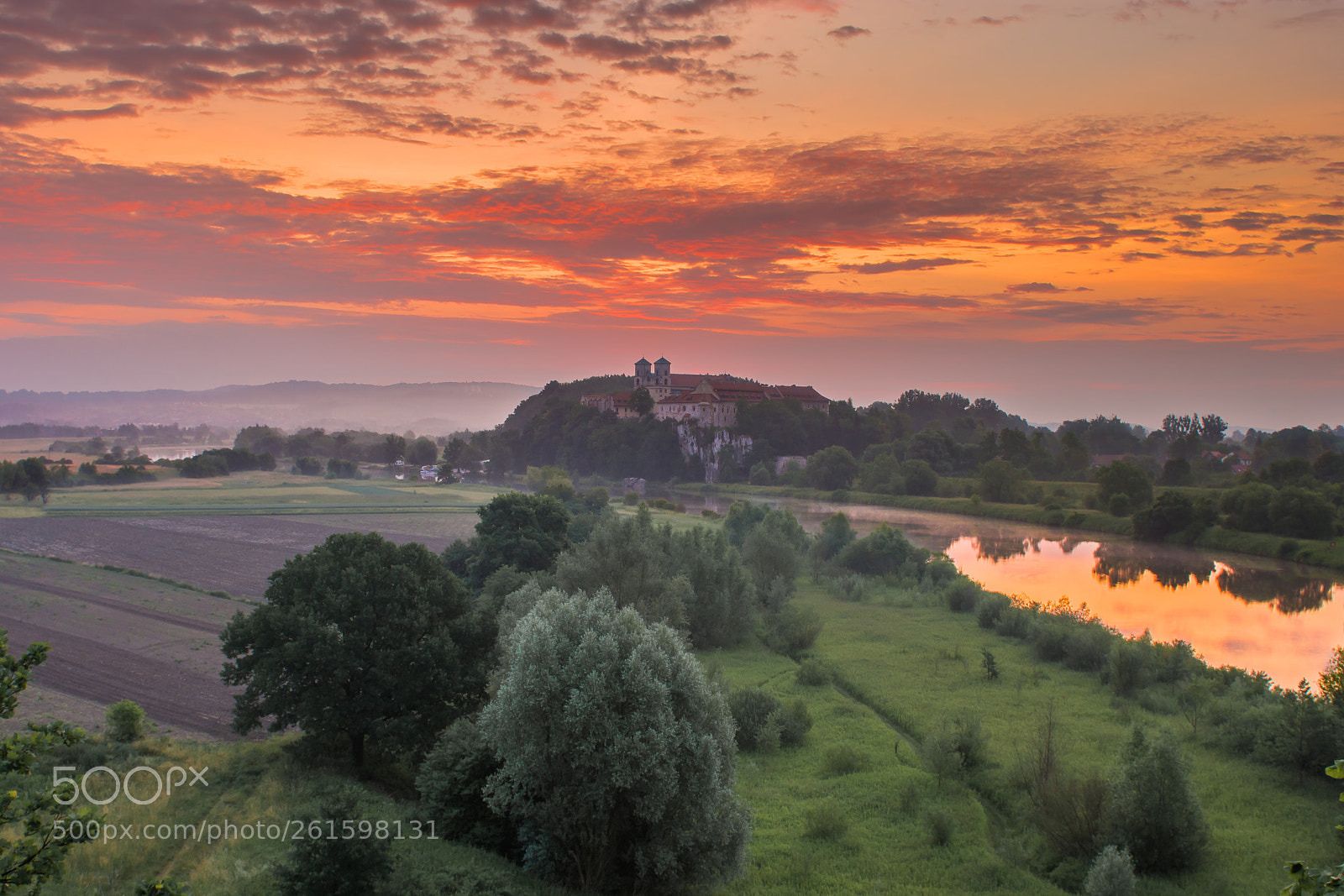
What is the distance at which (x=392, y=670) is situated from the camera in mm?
18609

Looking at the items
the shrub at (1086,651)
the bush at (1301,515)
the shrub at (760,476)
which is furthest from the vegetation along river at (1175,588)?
the shrub at (760,476)

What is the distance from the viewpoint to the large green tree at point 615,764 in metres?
12.3

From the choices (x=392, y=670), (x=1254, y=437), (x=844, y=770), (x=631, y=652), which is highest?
(x=1254, y=437)

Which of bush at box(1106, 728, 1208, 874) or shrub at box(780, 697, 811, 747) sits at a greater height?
bush at box(1106, 728, 1208, 874)

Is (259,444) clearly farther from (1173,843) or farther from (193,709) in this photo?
(1173,843)

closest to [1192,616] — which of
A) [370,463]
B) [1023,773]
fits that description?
[1023,773]

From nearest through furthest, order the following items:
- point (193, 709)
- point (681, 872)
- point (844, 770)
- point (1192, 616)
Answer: point (681, 872) < point (844, 770) < point (193, 709) < point (1192, 616)

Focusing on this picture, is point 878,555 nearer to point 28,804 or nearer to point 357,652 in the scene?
point 357,652

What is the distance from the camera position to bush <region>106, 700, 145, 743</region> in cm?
1841

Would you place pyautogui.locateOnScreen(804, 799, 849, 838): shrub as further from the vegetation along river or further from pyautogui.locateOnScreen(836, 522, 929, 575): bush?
pyautogui.locateOnScreen(836, 522, 929, 575): bush

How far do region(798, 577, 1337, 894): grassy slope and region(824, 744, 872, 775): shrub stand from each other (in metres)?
2.59

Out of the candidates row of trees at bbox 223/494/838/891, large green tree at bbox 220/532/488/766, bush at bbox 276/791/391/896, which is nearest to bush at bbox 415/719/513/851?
row of trees at bbox 223/494/838/891

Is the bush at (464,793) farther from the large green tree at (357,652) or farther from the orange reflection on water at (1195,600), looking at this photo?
the orange reflection on water at (1195,600)

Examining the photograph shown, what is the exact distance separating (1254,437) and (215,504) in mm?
164165
